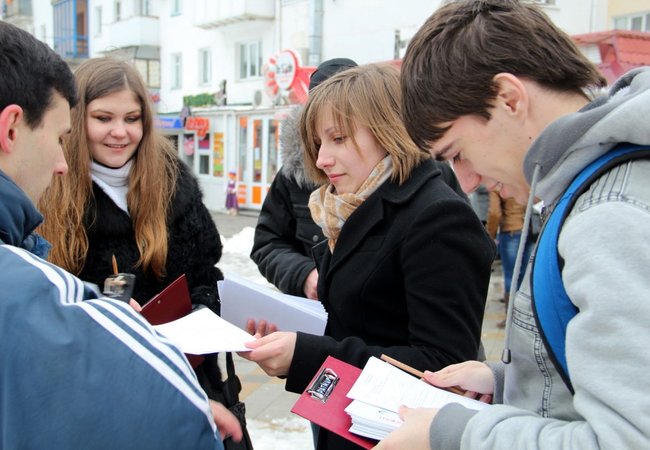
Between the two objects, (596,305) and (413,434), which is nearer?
(596,305)

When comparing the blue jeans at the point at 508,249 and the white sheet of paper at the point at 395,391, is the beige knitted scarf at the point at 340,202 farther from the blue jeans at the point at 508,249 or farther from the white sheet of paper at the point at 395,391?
the blue jeans at the point at 508,249

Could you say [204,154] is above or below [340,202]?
below

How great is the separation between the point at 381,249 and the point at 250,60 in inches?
669

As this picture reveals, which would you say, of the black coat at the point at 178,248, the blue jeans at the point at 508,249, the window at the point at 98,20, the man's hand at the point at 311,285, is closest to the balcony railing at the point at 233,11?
the window at the point at 98,20

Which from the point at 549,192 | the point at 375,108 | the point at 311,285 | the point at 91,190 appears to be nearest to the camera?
the point at 549,192

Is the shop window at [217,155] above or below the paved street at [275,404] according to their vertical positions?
above

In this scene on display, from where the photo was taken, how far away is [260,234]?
332cm

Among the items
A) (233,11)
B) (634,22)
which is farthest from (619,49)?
(233,11)

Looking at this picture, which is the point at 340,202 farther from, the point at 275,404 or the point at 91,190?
the point at 275,404

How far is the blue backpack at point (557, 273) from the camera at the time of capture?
0.95 m

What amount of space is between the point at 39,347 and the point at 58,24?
2909cm

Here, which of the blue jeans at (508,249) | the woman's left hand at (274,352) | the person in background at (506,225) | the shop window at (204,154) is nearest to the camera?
the woman's left hand at (274,352)

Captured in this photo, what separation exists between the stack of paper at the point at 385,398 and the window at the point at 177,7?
69.0ft

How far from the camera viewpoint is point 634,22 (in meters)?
12.9
